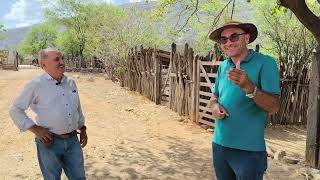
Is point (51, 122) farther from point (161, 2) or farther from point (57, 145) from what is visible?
point (161, 2)

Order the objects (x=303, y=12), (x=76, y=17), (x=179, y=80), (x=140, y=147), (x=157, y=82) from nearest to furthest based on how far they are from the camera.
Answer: (x=303, y=12) → (x=140, y=147) → (x=179, y=80) → (x=157, y=82) → (x=76, y=17)

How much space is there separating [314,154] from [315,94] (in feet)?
3.12

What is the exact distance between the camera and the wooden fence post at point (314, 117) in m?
6.77

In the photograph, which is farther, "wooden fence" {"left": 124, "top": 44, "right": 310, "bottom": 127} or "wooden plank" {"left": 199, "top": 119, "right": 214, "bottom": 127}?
"wooden fence" {"left": 124, "top": 44, "right": 310, "bottom": 127}

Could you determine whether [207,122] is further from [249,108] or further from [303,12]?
[249,108]

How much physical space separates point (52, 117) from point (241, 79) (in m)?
1.93

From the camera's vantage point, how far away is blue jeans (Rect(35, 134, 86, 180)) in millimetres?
3875

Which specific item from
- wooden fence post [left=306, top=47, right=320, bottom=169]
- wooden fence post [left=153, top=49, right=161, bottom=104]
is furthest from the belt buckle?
wooden fence post [left=153, top=49, right=161, bottom=104]

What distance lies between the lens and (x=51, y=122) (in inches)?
153

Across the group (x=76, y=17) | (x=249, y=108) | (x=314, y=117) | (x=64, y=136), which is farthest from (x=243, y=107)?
(x=76, y=17)

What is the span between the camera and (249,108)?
290 centimetres

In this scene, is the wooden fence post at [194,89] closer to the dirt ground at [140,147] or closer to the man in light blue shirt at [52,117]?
the dirt ground at [140,147]

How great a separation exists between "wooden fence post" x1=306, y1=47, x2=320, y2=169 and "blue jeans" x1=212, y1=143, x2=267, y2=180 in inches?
165

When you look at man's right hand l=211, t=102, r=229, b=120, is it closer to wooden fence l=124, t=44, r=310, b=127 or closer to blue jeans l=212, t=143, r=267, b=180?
blue jeans l=212, t=143, r=267, b=180
